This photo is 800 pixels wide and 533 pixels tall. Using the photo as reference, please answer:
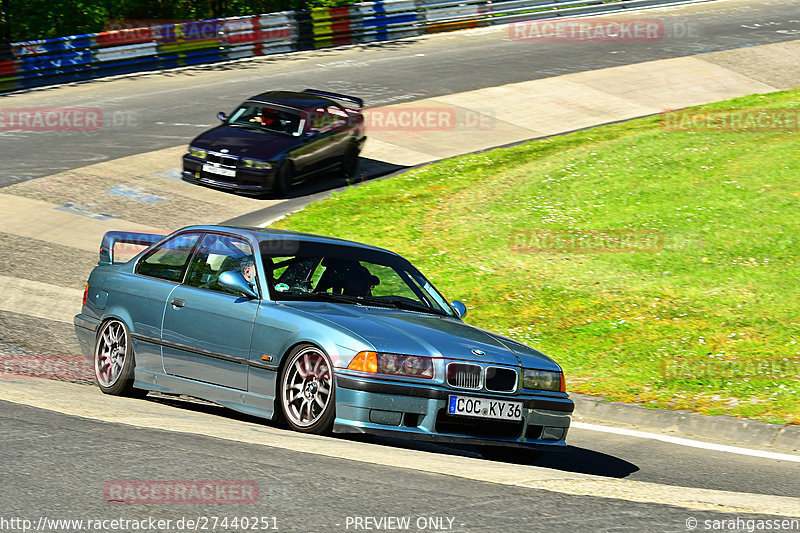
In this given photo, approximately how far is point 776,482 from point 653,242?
7.05m

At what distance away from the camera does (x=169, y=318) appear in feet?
25.3

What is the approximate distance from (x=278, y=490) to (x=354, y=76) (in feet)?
73.5

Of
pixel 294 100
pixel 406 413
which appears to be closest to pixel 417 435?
pixel 406 413

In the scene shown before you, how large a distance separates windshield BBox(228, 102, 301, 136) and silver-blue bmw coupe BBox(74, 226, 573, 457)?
9545 millimetres

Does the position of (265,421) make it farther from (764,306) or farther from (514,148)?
(514,148)

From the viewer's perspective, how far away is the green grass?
32.5 ft

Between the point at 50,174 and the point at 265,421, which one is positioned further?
the point at 50,174

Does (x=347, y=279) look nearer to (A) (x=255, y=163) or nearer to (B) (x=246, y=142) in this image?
(A) (x=255, y=163)

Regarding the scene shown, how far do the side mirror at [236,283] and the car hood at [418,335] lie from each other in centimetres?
28

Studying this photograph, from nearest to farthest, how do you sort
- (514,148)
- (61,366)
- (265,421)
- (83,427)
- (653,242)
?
(83,427) < (265,421) < (61,366) < (653,242) < (514,148)

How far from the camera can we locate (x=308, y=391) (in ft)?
22.3

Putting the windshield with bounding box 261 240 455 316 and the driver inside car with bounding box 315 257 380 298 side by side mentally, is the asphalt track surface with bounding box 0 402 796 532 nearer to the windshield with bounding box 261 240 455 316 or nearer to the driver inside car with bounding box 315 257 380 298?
the windshield with bounding box 261 240 455 316

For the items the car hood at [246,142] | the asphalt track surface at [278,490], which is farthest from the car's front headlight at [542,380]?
the car hood at [246,142]

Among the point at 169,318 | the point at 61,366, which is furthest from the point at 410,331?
the point at 61,366
